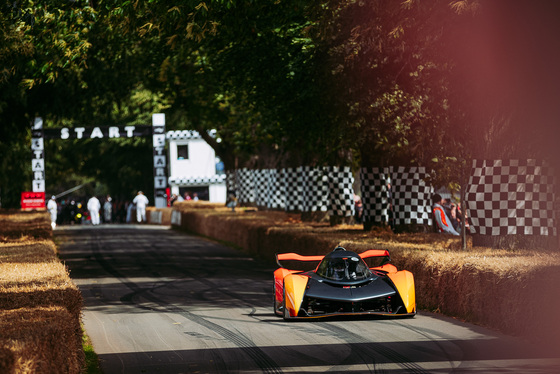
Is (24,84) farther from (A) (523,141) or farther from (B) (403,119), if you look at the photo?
(A) (523,141)

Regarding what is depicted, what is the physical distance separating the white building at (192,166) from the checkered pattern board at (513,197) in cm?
6510

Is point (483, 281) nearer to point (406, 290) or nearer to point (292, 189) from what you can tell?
point (406, 290)

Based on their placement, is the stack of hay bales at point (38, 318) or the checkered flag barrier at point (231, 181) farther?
the checkered flag barrier at point (231, 181)

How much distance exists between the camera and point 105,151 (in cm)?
7481

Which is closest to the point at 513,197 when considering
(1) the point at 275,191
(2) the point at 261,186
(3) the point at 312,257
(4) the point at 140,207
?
(3) the point at 312,257

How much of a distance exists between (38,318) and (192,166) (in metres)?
72.9

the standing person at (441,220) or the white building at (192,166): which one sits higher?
the white building at (192,166)

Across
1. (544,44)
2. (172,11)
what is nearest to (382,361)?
(544,44)

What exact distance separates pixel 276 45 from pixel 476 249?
921cm

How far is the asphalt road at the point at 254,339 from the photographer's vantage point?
955 cm

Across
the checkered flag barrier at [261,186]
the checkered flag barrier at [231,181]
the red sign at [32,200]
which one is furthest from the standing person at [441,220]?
the checkered flag barrier at [231,181]

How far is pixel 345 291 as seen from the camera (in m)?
11.9

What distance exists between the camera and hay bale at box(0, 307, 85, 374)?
6.60 metres

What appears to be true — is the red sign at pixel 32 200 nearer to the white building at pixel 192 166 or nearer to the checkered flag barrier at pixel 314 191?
the checkered flag barrier at pixel 314 191
